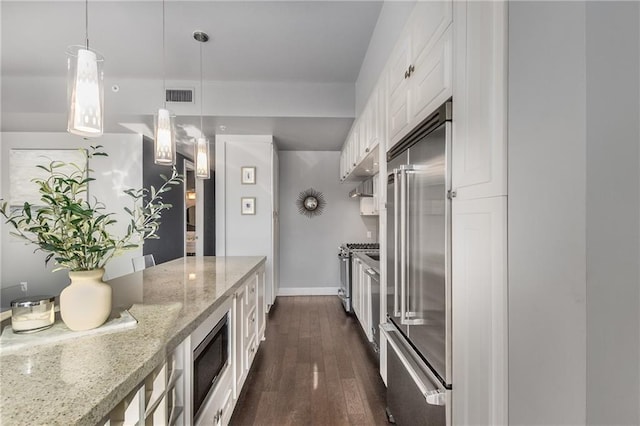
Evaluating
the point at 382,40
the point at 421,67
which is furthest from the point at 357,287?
the point at 421,67

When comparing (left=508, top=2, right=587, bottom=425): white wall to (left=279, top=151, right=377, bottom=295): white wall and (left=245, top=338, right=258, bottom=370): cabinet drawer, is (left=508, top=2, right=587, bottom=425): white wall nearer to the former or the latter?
(left=245, top=338, right=258, bottom=370): cabinet drawer

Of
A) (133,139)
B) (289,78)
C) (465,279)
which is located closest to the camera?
(465,279)

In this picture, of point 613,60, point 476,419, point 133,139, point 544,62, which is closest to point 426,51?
point 544,62

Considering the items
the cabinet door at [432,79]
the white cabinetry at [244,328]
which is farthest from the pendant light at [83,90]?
the cabinet door at [432,79]

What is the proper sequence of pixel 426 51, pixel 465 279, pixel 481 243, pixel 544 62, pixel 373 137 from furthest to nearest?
pixel 373 137 < pixel 426 51 < pixel 465 279 < pixel 481 243 < pixel 544 62

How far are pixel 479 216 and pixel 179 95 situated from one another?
11.6 feet

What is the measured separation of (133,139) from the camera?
4527mm

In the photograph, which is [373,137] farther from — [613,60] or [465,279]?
[613,60]

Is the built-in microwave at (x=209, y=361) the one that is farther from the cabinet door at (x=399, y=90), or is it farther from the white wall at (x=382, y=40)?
the white wall at (x=382, y=40)

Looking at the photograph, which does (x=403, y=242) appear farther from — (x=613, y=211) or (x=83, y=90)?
(x=83, y=90)

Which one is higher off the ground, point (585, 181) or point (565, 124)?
point (565, 124)

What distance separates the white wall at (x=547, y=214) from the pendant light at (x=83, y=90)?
4.98 ft

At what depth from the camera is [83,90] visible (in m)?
1.20

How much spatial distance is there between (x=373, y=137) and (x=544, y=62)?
1.79 meters
